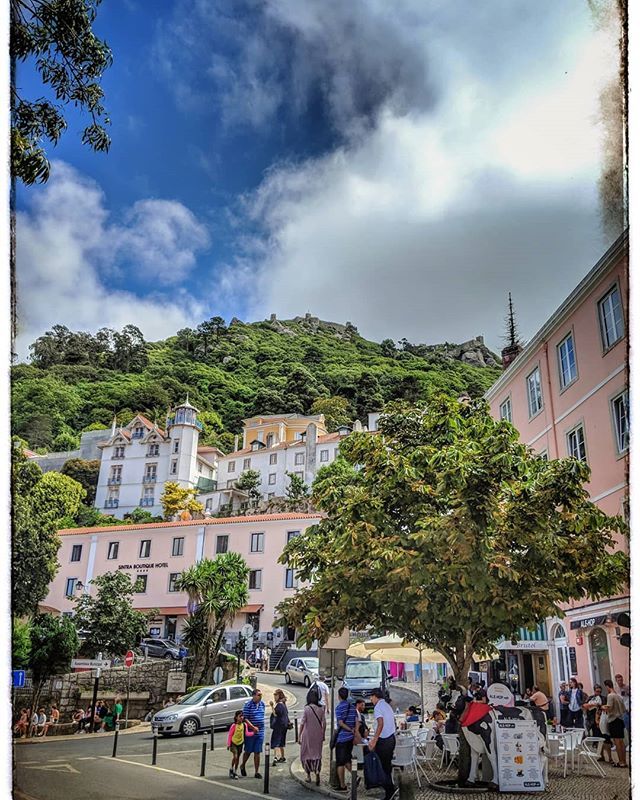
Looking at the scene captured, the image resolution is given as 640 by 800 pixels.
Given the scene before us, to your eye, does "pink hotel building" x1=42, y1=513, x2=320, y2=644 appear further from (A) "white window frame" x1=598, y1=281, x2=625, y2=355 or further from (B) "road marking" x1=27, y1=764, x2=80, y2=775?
(A) "white window frame" x1=598, y1=281, x2=625, y2=355

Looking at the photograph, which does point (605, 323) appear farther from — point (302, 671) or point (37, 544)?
point (302, 671)

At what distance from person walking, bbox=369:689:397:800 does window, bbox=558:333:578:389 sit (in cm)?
645

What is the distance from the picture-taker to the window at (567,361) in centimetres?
1119

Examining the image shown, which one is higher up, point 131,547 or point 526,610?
point 131,547

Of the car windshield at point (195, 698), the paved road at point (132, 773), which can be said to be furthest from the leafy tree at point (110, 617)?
the paved road at point (132, 773)

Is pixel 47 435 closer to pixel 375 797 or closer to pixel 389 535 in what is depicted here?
pixel 389 535

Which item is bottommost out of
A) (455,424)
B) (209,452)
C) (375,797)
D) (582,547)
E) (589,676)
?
(375,797)

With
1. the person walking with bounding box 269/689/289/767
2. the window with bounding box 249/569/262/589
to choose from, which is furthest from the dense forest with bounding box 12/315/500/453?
the window with bounding box 249/569/262/589

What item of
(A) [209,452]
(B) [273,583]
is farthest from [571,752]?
(A) [209,452]

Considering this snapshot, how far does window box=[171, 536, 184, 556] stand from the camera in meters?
17.7

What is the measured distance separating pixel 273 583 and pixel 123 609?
15.1 ft

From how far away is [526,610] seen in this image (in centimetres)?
798

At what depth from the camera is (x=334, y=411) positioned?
54.3 metres

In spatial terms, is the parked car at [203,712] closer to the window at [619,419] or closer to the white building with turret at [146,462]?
the window at [619,419]
